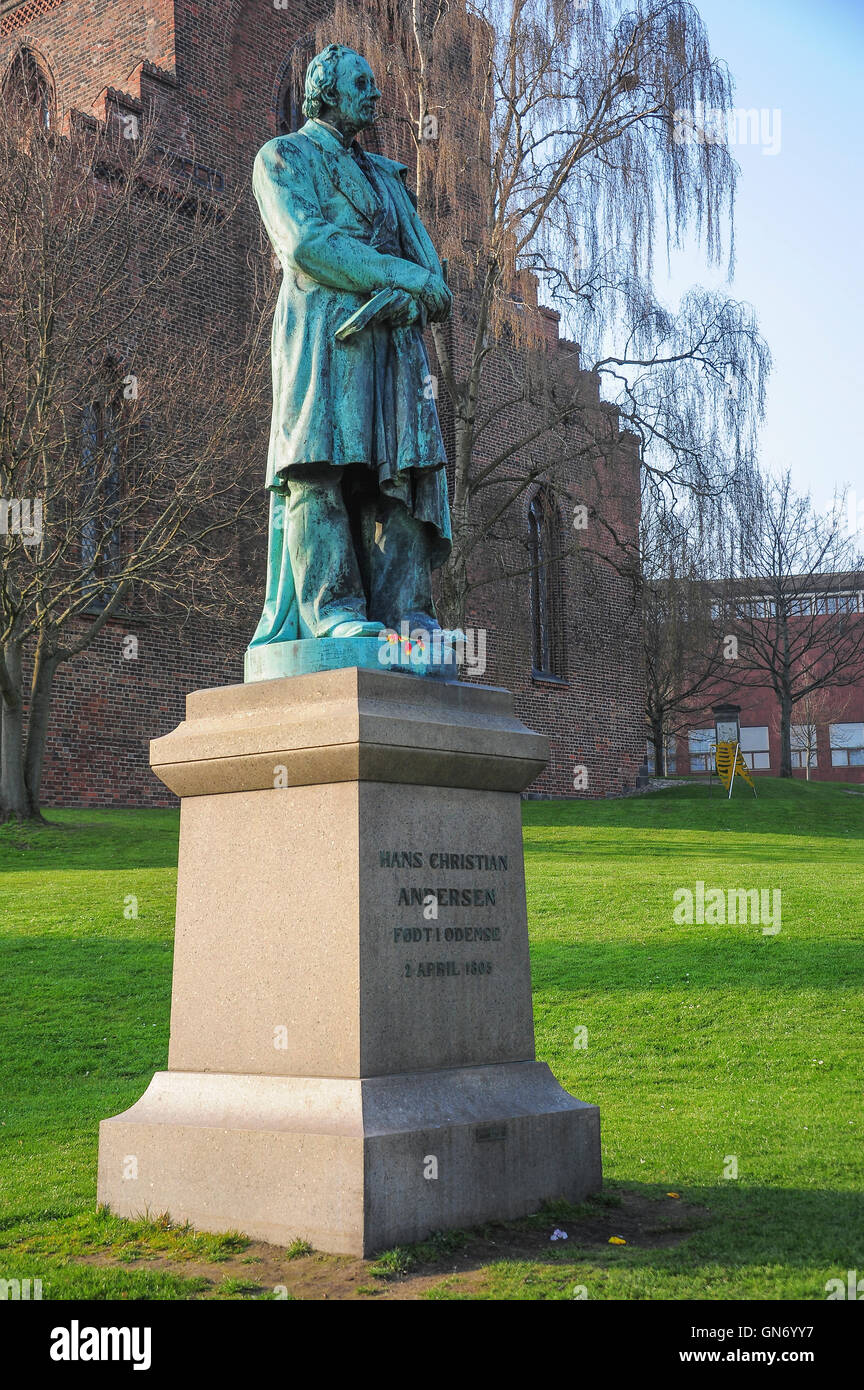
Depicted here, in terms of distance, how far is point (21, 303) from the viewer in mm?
16562

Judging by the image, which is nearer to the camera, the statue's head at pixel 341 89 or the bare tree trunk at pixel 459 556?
the statue's head at pixel 341 89

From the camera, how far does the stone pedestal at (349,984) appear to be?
4.86 metres

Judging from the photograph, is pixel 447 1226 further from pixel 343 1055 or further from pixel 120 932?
pixel 120 932

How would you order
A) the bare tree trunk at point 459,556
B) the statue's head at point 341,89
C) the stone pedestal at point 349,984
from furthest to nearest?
the bare tree trunk at point 459,556 < the statue's head at point 341,89 < the stone pedestal at point 349,984

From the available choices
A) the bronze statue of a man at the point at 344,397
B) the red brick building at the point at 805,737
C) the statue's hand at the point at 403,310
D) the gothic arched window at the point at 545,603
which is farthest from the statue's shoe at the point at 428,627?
the red brick building at the point at 805,737

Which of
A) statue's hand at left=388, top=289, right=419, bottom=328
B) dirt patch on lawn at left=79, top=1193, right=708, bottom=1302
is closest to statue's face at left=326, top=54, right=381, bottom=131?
statue's hand at left=388, top=289, right=419, bottom=328

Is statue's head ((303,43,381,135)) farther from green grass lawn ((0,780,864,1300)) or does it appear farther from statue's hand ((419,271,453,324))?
green grass lawn ((0,780,864,1300))

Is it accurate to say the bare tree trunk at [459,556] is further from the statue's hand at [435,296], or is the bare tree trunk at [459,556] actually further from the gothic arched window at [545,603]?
the statue's hand at [435,296]

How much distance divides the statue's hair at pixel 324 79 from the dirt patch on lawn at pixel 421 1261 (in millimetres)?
4651

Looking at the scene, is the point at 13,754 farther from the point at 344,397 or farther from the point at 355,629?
the point at 355,629

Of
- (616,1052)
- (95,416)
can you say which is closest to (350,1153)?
(616,1052)

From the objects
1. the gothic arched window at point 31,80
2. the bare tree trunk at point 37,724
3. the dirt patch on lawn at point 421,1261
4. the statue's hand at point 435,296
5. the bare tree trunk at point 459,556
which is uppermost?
the gothic arched window at point 31,80

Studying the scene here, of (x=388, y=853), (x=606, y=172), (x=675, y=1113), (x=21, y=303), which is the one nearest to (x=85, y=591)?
(x=21, y=303)

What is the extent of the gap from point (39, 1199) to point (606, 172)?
17.7m
